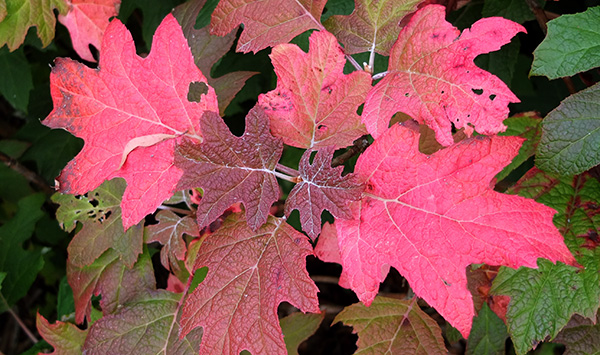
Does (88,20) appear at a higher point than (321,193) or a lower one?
higher

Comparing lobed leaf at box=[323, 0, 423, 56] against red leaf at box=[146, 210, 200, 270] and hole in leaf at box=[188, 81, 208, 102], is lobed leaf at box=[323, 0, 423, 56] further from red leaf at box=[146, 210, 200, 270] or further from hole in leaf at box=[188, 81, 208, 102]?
red leaf at box=[146, 210, 200, 270]

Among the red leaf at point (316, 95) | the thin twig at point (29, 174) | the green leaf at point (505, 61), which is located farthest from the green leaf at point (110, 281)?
the green leaf at point (505, 61)

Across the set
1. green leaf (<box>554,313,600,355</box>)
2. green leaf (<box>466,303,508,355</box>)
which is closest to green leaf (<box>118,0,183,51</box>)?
green leaf (<box>466,303,508,355</box>)

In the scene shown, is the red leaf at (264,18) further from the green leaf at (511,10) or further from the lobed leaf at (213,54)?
the green leaf at (511,10)

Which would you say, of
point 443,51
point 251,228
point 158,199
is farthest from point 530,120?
point 158,199

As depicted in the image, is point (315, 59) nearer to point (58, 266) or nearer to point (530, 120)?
point (530, 120)

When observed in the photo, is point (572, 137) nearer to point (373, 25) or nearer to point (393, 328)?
point (373, 25)

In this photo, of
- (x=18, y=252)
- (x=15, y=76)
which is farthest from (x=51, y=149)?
(x=18, y=252)
